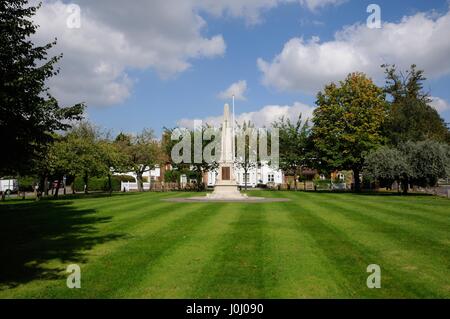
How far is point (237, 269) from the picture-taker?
9727mm

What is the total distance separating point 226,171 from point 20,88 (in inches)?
1031

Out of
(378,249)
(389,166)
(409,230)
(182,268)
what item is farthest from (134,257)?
(389,166)

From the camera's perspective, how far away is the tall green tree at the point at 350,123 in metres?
48.9

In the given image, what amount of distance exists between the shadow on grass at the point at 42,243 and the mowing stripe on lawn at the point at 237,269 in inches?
139

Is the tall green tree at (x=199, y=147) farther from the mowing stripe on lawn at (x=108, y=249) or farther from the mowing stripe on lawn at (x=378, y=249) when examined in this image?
the mowing stripe on lawn at (x=378, y=249)

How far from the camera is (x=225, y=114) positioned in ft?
131

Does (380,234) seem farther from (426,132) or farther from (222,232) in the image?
(426,132)

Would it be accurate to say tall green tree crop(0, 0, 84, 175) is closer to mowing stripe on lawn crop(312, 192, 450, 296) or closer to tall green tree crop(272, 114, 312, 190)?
mowing stripe on lawn crop(312, 192, 450, 296)

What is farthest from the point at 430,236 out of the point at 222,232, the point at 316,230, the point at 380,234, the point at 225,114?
the point at 225,114

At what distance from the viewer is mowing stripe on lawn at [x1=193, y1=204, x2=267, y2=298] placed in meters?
8.06

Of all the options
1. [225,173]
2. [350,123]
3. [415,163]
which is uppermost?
[350,123]

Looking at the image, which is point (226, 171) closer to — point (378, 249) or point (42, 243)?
point (42, 243)

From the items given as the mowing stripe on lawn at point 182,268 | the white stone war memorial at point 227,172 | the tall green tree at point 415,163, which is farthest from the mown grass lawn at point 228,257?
the tall green tree at point 415,163
